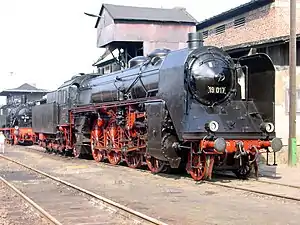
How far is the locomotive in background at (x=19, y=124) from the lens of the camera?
3569cm

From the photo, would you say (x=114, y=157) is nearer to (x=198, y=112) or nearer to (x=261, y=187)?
(x=198, y=112)

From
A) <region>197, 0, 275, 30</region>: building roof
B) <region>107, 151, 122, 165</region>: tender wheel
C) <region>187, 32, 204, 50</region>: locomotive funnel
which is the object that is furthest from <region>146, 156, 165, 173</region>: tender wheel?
<region>197, 0, 275, 30</region>: building roof

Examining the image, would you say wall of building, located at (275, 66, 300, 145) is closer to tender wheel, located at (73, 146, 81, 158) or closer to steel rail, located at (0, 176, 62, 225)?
tender wheel, located at (73, 146, 81, 158)

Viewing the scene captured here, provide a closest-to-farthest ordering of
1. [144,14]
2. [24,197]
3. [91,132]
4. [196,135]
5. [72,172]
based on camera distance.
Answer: [24,197] → [196,135] → [72,172] → [91,132] → [144,14]

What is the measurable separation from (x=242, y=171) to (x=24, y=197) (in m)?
5.70

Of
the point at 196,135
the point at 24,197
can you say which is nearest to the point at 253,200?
the point at 196,135

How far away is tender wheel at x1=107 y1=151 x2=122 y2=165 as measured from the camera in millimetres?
17095

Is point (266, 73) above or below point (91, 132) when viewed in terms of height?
above

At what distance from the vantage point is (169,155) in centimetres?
1247

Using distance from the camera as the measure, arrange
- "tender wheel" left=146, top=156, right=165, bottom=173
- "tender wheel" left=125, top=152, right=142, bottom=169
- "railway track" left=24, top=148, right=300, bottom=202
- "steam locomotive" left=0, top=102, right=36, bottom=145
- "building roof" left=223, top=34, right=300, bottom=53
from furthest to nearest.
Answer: "steam locomotive" left=0, top=102, right=36, bottom=145 < "building roof" left=223, top=34, right=300, bottom=53 < "tender wheel" left=125, top=152, right=142, bottom=169 < "tender wheel" left=146, top=156, right=165, bottom=173 < "railway track" left=24, top=148, right=300, bottom=202

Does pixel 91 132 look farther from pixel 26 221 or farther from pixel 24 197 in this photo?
pixel 26 221

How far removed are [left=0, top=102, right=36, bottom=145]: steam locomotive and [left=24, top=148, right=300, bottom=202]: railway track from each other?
23.3 m

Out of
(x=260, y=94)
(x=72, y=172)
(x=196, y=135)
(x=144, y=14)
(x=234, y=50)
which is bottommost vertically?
(x=72, y=172)

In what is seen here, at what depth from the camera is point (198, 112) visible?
12.1 metres
